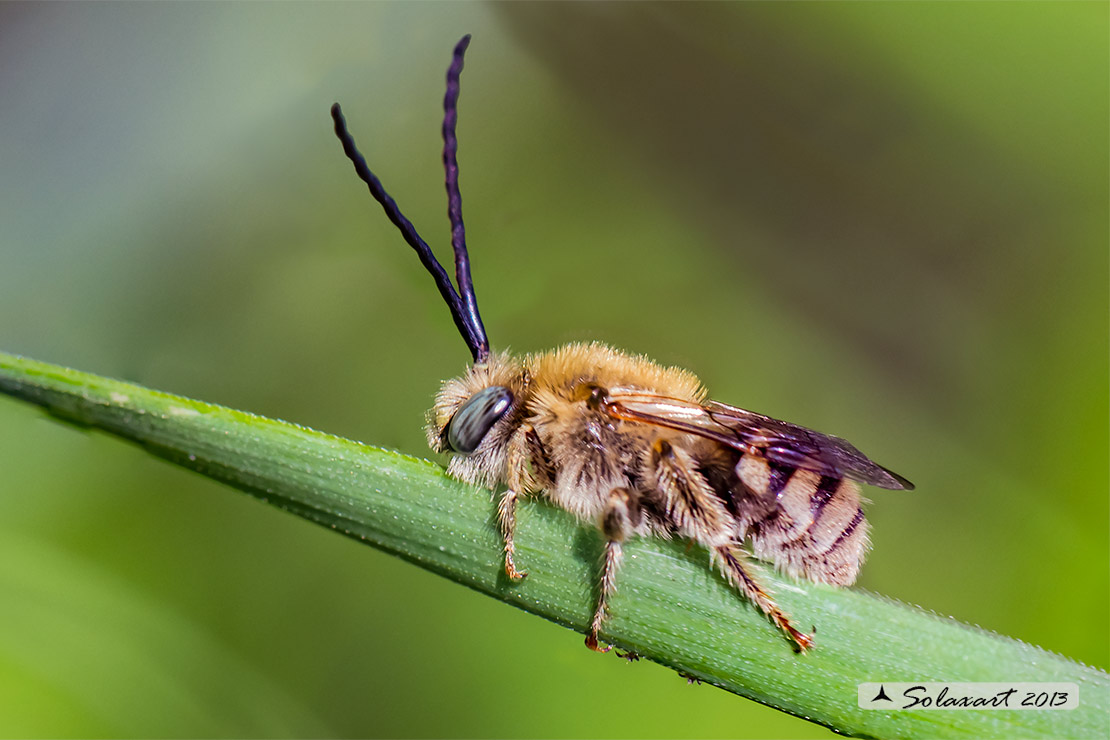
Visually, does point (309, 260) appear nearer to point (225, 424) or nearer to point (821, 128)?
point (225, 424)

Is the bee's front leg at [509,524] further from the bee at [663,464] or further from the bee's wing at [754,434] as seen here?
the bee's wing at [754,434]

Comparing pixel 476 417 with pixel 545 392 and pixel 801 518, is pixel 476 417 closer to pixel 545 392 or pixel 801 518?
pixel 545 392

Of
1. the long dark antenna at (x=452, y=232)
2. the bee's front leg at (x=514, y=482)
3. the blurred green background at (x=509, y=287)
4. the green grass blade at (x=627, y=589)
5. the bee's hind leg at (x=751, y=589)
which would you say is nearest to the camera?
the green grass blade at (x=627, y=589)

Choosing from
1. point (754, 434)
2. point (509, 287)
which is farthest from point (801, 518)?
point (509, 287)

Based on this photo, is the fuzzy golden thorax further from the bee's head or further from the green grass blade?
the green grass blade

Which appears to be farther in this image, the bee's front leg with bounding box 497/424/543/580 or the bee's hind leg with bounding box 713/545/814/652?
the bee's front leg with bounding box 497/424/543/580
